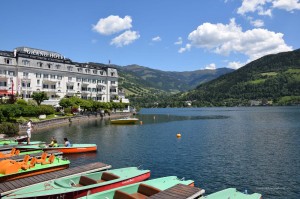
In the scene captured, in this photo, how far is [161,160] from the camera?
44.3 metres

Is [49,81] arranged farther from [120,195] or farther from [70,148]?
[120,195]

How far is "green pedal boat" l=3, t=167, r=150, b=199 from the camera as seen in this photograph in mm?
22656

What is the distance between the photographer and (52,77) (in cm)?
13012

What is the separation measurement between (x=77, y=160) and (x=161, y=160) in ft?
42.5

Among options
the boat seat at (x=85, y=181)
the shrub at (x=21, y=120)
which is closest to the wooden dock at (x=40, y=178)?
the boat seat at (x=85, y=181)

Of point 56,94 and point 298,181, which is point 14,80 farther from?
point 298,181

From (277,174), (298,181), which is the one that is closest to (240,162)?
(277,174)

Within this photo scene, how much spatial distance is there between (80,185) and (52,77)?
111651 millimetres

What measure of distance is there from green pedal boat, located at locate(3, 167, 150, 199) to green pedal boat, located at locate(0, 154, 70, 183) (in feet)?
22.9

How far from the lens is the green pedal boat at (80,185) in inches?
892

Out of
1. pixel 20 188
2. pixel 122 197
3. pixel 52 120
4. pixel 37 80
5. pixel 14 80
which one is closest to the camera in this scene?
pixel 122 197

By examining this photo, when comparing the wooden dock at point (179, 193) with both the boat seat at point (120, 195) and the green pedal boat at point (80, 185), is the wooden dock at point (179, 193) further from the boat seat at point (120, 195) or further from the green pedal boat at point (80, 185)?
the green pedal boat at point (80, 185)

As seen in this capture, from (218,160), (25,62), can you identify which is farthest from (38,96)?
(218,160)

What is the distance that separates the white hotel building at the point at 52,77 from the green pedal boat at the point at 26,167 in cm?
7794
